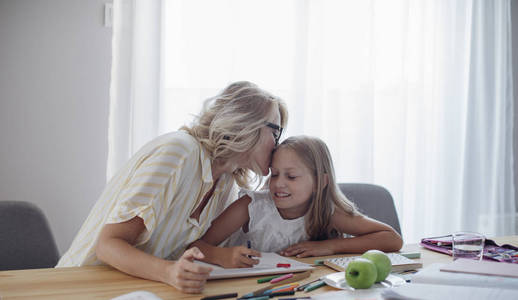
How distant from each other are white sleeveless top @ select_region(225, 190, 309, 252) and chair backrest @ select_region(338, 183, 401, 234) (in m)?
0.38

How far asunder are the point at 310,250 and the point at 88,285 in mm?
617

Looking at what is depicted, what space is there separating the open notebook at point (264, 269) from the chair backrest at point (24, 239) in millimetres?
604

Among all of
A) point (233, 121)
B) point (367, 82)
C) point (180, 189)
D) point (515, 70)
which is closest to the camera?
point (180, 189)

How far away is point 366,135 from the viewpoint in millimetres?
2945

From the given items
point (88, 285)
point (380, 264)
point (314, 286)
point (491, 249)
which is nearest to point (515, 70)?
point (491, 249)

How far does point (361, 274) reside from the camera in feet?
3.37

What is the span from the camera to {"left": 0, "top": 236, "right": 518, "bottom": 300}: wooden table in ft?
3.26

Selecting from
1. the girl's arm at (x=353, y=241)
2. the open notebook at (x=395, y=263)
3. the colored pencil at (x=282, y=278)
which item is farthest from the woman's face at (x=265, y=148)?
the colored pencil at (x=282, y=278)

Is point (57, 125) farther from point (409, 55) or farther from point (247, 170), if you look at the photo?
point (409, 55)

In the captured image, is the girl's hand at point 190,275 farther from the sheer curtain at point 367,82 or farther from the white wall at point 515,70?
the white wall at point 515,70

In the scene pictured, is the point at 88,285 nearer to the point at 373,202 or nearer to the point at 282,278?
the point at 282,278

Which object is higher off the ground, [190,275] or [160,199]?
[160,199]

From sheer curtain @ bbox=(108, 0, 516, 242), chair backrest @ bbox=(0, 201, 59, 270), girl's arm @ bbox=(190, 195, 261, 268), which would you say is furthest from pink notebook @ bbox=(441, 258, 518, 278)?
sheer curtain @ bbox=(108, 0, 516, 242)

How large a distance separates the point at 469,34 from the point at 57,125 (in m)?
2.56
